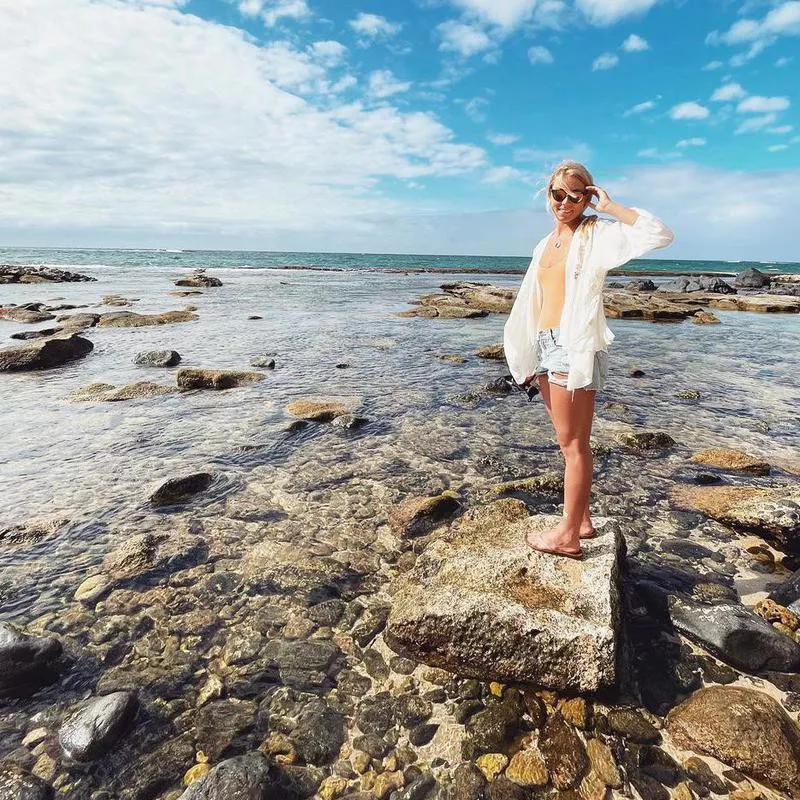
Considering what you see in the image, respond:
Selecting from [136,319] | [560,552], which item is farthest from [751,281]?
[560,552]

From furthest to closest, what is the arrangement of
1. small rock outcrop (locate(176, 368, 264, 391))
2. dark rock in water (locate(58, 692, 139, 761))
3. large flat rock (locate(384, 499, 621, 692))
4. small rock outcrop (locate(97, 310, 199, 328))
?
small rock outcrop (locate(97, 310, 199, 328)) → small rock outcrop (locate(176, 368, 264, 391)) → large flat rock (locate(384, 499, 621, 692)) → dark rock in water (locate(58, 692, 139, 761))

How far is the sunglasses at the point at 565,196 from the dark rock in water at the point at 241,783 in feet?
14.4

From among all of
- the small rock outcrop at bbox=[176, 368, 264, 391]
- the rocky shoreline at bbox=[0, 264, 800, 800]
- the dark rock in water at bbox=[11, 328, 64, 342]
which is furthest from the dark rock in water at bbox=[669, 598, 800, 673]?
the dark rock in water at bbox=[11, 328, 64, 342]

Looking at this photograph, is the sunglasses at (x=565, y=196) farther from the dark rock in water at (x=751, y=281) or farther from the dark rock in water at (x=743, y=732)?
the dark rock in water at (x=751, y=281)

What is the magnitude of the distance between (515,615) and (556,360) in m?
2.03

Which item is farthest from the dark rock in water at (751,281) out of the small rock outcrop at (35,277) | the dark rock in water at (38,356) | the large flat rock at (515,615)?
the small rock outcrop at (35,277)

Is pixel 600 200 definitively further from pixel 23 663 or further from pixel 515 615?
pixel 23 663

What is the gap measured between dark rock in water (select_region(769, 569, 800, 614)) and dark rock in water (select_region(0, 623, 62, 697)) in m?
5.78

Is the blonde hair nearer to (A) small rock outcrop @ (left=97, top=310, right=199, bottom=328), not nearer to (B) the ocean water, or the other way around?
(A) small rock outcrop @ (left=97, top=310, right=199, bottom=328)

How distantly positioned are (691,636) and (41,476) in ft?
25.4

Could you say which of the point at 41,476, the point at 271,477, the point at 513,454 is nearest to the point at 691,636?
the point at 513,454

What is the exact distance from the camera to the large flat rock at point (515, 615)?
3320 mm

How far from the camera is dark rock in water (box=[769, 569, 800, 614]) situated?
13.3 feet

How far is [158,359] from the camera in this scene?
1347 centimetres
